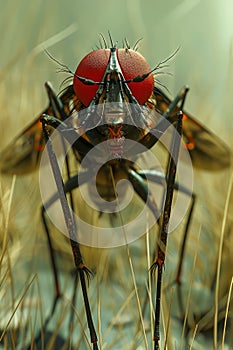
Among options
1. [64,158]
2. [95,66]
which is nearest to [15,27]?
[64,158]

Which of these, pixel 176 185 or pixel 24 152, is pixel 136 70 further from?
pixel 24 152

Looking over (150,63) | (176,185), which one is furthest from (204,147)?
(150,63)

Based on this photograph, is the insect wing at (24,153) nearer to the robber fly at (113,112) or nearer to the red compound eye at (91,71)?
the robber fly at (113,112)

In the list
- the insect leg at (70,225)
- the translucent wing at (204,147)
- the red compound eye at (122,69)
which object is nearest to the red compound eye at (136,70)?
the red compound eye at (122,69)

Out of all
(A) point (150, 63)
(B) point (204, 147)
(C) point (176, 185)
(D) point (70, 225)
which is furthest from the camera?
(B) point (204, 147)

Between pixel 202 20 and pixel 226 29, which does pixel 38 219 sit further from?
pixel 202 20
